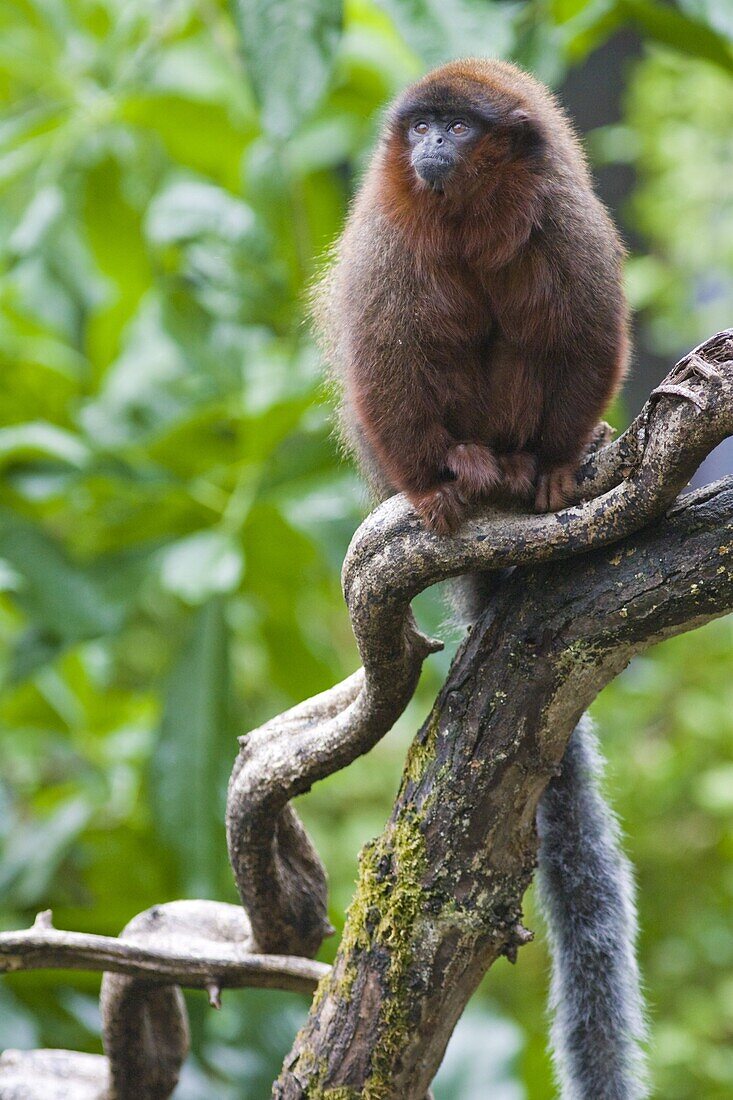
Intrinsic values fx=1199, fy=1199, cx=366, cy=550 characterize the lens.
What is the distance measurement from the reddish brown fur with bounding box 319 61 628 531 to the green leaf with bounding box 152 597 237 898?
1.23 metres

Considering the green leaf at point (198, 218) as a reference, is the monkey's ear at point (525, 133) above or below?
below

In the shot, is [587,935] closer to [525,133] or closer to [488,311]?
[488,311]

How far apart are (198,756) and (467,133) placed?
1.52 m

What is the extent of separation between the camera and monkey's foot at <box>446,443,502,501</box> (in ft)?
4.64

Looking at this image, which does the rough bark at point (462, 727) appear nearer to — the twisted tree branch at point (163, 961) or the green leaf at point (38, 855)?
the twisted tree branch at point (163, 961)

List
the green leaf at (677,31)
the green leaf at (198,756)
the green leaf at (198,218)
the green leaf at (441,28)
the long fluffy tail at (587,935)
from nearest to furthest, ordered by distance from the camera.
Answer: the long fluffy tail at (587,935)
the green leaf at (441,28)
the green leaf at (677,31)
the green leaf at (198,756)
the green leaf at (198,218)

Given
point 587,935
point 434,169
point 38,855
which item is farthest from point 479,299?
point 38,855

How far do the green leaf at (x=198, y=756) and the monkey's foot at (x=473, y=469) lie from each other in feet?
4.21

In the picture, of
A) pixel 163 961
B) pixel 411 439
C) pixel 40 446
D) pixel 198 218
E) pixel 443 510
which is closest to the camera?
pixel 443 510

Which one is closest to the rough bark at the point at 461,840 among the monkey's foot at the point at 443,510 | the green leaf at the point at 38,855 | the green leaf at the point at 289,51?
the monkey's foot at the point at 443,510

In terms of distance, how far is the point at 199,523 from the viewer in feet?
9.19

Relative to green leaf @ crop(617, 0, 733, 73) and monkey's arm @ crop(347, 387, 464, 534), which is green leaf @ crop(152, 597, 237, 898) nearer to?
monkey's arm @ crop(347, 387, 464, 534)

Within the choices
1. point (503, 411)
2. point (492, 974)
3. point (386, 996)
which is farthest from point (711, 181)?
point (386, 996)

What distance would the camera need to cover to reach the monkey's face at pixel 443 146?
1.50 metres
